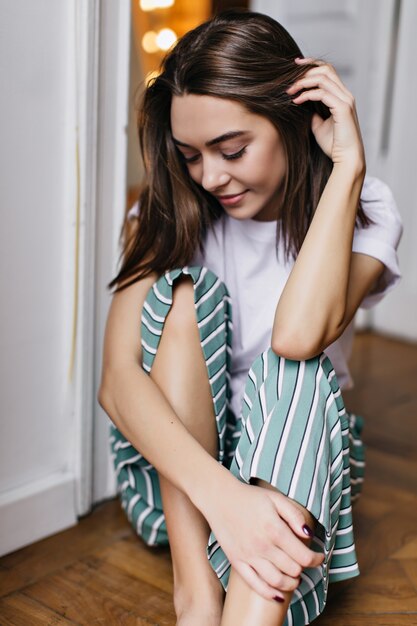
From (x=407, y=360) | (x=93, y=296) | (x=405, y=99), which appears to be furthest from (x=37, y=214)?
(x=405, y=99)

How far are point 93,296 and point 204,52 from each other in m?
0.46

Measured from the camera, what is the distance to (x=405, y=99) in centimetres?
267

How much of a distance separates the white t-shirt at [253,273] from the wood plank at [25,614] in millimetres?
384

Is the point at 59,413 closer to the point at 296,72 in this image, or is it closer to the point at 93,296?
the point at 93,296

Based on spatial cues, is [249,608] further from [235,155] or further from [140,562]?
[235,155]

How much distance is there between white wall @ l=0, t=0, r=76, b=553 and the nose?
27 centimetres

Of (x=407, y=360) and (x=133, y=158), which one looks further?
(x=407, y=360)

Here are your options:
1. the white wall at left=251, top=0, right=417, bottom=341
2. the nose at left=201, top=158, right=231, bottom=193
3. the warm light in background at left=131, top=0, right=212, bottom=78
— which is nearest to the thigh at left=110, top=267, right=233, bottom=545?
the nose at left=201, top=158, right=231, bottom=193

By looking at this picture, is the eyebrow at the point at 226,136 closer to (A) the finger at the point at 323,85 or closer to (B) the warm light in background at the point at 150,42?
(A) the finger at the point at 323,85

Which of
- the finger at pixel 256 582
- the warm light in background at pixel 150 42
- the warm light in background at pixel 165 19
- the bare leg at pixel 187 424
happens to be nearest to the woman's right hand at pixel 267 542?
the finger at pixel 256 582

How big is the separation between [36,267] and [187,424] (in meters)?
0.36

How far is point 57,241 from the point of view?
1216 mm

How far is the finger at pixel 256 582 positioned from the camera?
32.6 inches

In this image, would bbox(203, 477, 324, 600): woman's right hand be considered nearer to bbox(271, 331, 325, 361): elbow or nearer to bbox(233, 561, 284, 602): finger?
bbox(233, 561, 284, 602): finger
